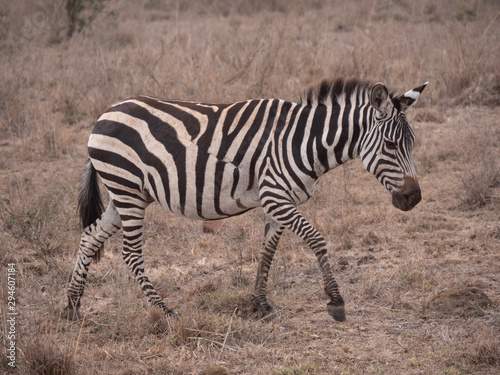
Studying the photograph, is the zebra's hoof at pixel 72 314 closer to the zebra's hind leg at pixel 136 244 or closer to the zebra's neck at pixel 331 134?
the zebra's hind leg at pixel 136 244

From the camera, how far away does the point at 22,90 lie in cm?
1032

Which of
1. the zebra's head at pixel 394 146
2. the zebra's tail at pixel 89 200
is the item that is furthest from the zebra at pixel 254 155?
the zebra's tail at pixel 89 200

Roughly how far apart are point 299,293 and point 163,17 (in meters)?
14.1

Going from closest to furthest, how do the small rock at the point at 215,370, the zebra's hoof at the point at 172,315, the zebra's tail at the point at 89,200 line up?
the small rock at the point at 215,370, the zebra's hoof at the point at 172,315, the zebra's tail at the point at 89,200

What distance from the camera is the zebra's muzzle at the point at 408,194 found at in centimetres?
455

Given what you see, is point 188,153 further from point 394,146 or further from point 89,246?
point 394,146

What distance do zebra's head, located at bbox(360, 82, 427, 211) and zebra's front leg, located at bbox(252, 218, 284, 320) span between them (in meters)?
1.02

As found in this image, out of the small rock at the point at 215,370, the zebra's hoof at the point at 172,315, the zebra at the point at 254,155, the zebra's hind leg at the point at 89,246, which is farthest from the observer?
the zebra's hind leg at the point at 89,246

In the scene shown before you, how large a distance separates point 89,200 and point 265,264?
64.8 inches

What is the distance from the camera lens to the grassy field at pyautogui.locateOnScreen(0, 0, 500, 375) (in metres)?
4.33

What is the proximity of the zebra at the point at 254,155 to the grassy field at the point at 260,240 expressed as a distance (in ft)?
1.26

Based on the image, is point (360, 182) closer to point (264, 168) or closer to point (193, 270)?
point (193, 270)

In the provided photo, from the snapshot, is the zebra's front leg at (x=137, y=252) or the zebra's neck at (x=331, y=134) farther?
the zebra's front leg at (x=137, y=252)

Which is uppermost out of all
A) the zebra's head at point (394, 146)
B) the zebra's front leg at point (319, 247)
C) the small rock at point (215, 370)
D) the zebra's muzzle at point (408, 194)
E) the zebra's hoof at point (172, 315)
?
the zebra's head at point (394, 146)
